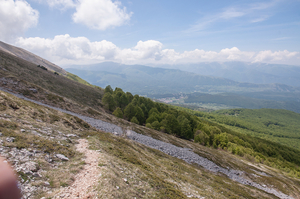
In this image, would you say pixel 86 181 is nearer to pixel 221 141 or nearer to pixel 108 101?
pixel 108 101

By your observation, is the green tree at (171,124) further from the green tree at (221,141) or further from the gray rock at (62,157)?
the gray rock at (62,157)

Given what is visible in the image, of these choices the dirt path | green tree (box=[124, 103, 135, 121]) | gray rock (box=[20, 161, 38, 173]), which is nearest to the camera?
the dirt path

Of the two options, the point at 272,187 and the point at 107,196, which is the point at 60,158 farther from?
the point at 272,187

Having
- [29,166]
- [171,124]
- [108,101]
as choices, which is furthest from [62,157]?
[108,101]

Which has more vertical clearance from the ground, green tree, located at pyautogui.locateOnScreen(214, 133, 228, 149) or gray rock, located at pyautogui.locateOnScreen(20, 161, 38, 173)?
gray rock, located at pyautogui.locateOnScreen(20, 161, 38, 173)

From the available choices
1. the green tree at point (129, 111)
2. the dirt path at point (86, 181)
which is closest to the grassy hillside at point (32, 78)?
the green tree at point (129, 111)

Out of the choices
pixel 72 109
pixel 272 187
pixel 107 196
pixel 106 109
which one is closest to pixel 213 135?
A: pixel 272 187

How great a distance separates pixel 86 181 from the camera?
1067 centimetres

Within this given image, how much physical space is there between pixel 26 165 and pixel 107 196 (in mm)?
6455

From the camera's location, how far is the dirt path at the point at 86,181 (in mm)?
9031

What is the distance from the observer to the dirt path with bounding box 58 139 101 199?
903 cm

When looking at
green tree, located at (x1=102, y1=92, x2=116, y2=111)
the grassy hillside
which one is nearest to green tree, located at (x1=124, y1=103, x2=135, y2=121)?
green tree, located at (x1=102, y1=92, x2=116, y2=111)

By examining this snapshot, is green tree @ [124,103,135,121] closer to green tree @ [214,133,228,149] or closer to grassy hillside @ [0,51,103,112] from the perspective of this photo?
grassy hillside @ [0,51,103,112]

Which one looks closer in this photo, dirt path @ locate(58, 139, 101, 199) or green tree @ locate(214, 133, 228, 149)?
dirt path @ locate(58, 139, 101, 199)
